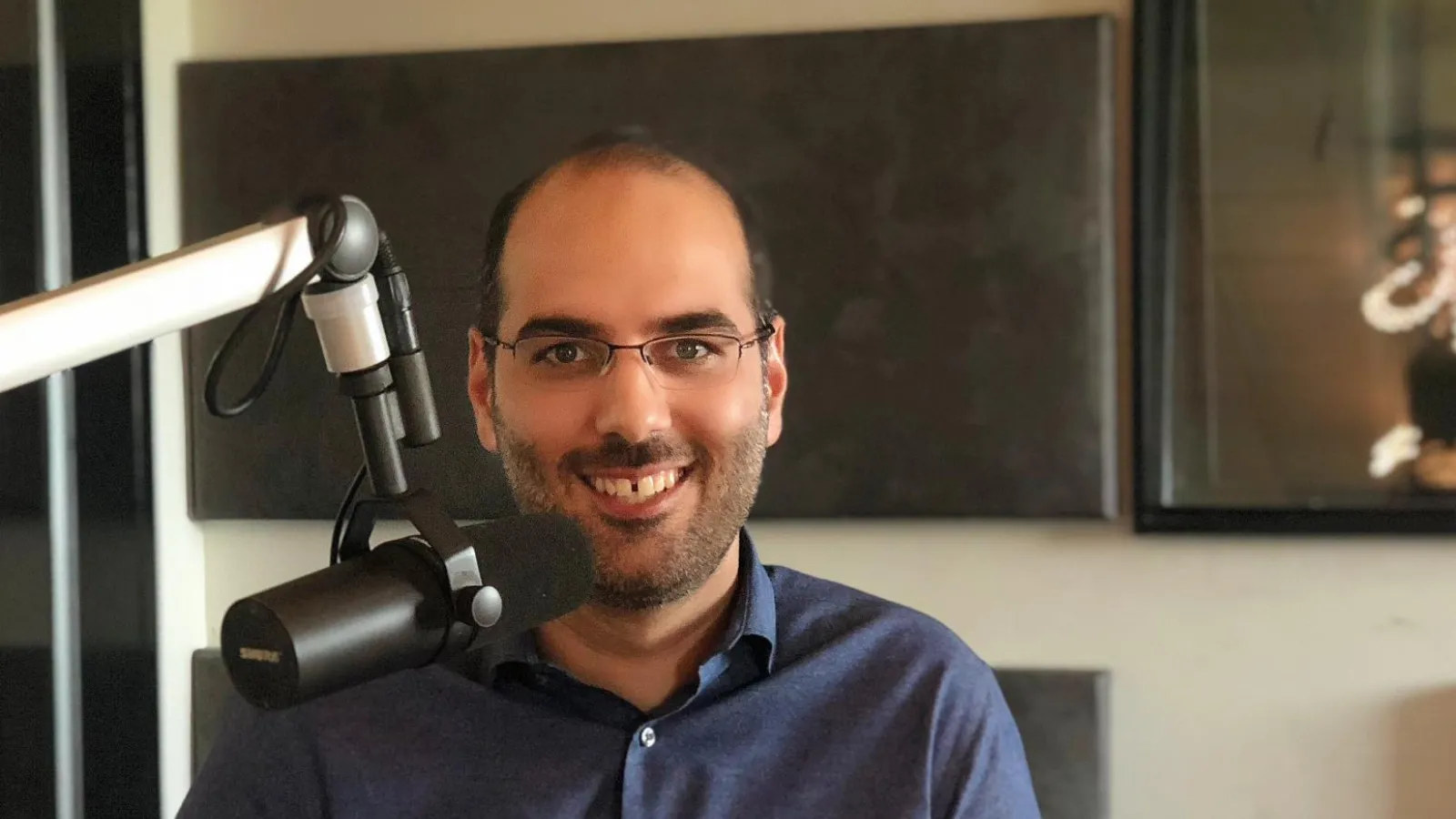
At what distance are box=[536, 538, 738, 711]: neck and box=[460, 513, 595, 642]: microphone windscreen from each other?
15.8 inches

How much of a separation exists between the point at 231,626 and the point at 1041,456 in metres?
1.06

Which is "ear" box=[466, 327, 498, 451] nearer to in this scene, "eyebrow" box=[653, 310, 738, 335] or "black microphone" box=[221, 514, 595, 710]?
"eyebrow" box=[653, 310, 738, 335]

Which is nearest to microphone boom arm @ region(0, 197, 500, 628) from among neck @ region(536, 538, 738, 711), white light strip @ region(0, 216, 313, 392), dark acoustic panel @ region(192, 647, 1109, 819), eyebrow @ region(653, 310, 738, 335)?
white light strip @ region(0, 216, 313, 392)

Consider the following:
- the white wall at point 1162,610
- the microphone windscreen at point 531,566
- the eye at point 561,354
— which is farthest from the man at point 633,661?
the white wall at point 1162,610

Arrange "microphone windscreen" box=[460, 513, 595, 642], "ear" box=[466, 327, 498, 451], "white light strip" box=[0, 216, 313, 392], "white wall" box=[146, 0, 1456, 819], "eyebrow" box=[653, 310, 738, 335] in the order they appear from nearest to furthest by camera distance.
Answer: "white light strip" box=[0, 216, 313, 392] → "microphone windscreen" box=[460, 513, 595, 642] → "ear" box=[466, 327, 498, 451] → "eyebrow" box=[653, 310, 738, 335] → "white wall" box=[146, 0, 1456, 819]

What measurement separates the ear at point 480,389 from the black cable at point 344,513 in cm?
23

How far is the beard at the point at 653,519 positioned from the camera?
880mm

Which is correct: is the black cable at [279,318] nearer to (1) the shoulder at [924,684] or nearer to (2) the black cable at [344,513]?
(2) the black cable at [344,513]

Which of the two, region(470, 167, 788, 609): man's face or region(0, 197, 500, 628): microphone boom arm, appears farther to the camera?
region(470, 167, 788, 609): man's face

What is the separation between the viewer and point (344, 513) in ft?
1.80

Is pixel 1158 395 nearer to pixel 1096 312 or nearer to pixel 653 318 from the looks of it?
pixel 1096 312

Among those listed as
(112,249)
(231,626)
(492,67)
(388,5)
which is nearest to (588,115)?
(492,67)

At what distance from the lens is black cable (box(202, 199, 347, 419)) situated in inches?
18.7

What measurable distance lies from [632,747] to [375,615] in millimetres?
475
